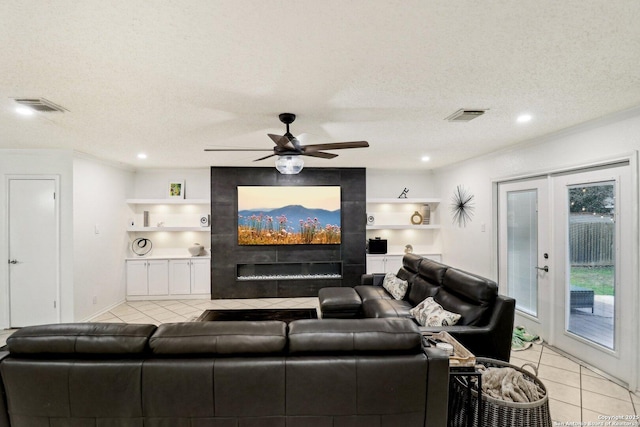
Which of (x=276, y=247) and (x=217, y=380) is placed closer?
(x=217, y=380)

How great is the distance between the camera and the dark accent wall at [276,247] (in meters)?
5.85

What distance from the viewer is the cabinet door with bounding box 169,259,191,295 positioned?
5719 mm

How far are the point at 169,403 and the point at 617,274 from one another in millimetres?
3891

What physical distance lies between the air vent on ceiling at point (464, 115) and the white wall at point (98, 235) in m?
5.02

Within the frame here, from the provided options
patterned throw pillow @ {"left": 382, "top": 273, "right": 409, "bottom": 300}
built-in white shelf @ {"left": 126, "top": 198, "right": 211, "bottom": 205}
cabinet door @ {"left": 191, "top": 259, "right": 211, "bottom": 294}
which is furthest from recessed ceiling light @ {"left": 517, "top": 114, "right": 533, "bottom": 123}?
cabinet door @ {"left": 191, "top": 259, "right": 211, "bottom": 294}

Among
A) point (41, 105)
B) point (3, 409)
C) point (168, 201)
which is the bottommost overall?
point (3, 409)

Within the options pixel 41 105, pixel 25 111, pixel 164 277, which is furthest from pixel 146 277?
pixel 41 105

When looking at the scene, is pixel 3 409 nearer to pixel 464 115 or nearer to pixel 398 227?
pixel 464 115

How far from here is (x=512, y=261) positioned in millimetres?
4371

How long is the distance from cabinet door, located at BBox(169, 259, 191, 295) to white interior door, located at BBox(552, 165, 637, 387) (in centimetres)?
572

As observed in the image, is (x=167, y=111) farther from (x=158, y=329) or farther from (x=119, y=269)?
(x=119, y=269)

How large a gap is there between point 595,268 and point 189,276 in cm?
599

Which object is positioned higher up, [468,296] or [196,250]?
[196,250]

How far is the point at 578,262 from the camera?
3.35 meters
